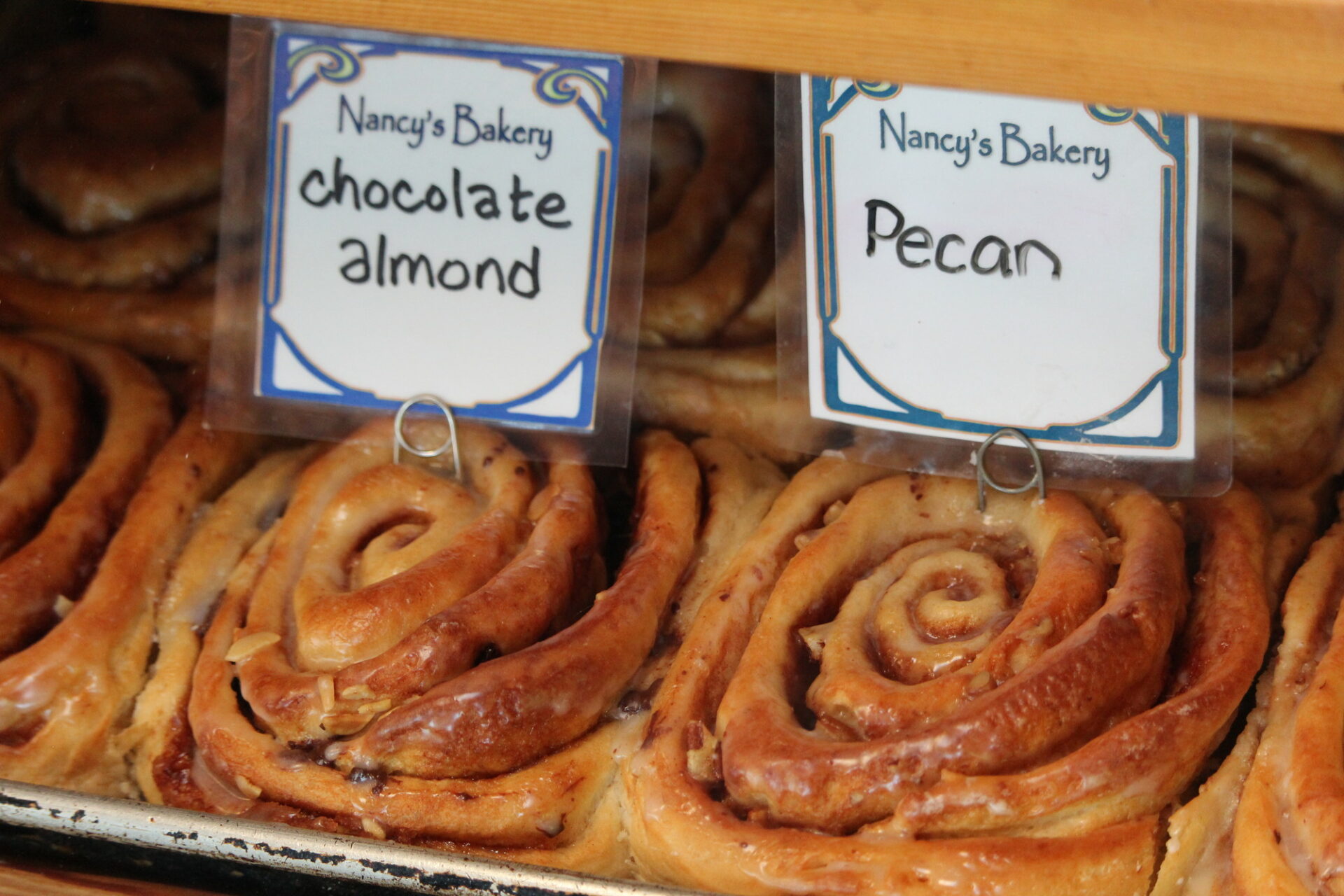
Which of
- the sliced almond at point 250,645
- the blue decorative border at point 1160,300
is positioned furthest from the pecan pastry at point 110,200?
the blue decorative border at point 1160,300

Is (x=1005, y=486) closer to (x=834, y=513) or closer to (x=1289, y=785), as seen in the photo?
(x=834, y=513)

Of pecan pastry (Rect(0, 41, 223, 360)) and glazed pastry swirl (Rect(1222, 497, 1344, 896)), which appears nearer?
glazed pastry swirl (Rect(1222, 497, 1344, 896))

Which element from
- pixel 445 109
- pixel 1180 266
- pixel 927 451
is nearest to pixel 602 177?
pixel 445 109

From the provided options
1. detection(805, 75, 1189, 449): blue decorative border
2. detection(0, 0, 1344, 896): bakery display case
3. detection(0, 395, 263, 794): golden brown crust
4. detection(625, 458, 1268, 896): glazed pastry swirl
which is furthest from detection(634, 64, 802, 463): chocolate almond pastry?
detection(0, 395, 263, 794): golden brown crust

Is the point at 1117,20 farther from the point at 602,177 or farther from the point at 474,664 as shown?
the point at 474,664

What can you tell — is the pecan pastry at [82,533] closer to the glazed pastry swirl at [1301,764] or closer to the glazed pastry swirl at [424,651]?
the glazed pastry swirl at [424,651]

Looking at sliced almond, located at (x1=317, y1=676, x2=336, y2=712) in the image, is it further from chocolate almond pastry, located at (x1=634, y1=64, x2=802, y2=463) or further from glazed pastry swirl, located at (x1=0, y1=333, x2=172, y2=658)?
chocolate almond pastry, located at (x1=634, y1=64, x2=802, y2=463)

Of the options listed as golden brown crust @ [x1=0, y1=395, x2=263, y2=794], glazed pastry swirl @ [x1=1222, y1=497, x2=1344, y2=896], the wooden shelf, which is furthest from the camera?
golden brown crust @ [x1=0, y1=395, x2=263, y2=794]
